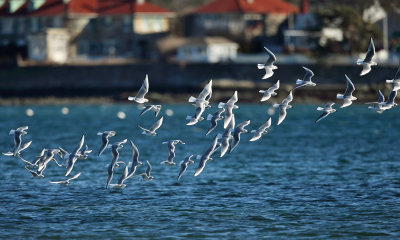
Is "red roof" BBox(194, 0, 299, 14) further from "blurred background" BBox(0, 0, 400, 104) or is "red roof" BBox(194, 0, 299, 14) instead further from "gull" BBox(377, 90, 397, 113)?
"gull" BBox(377, 90, 397, 113)

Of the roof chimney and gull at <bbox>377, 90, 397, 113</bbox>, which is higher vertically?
the roof chimney

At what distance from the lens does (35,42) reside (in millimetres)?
122938

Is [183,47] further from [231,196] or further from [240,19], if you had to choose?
[231,196]

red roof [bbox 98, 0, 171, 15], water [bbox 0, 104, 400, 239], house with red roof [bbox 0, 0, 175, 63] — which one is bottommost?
water [bbox 0, 104, 400, 239]

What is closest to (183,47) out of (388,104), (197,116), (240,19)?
(240,19)

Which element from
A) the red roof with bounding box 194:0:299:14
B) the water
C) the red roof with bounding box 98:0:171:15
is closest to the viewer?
the water

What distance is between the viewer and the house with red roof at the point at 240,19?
122 m

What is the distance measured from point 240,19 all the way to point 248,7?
2.69m

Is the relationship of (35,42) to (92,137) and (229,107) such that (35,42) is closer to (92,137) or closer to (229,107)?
(92,137)

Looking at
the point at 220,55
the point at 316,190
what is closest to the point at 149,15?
the point at 220,55

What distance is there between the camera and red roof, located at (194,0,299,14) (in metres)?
123

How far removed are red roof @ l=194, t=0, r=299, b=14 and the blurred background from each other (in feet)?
0.45

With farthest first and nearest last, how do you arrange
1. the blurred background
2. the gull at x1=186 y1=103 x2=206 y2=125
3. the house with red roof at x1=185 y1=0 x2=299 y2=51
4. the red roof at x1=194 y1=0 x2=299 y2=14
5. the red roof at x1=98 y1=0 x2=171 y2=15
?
1. the red roof at x1=98 y1=0 x2=171 y2=15
2. the red roof at x1=194 y1=0 x2=299 y2=14
3. the house with red roof at x1=185 y1=0 x2=299 y2=51
4. the blurred background
5. the gull at x1=186 y1=103 x2=206 y2=125

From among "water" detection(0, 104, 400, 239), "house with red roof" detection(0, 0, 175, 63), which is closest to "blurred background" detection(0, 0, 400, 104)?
"house with red roof" detection(0, 0, 175, 63)
